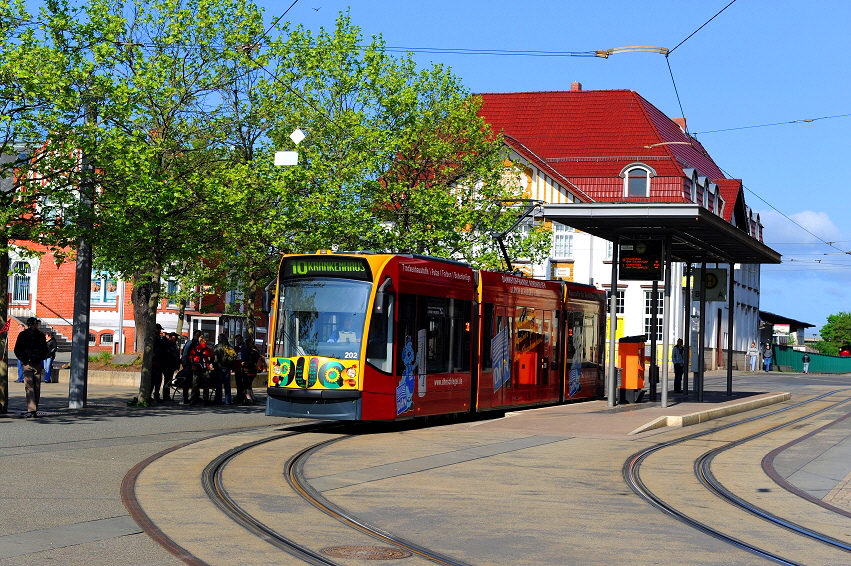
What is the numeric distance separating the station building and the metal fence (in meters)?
7.82

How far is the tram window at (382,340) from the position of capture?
59.7ft

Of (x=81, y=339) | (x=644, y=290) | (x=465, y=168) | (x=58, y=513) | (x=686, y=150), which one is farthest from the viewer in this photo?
(x=686, y=150)

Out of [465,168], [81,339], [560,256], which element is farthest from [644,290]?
[81,339]

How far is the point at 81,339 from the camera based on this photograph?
2305 cm

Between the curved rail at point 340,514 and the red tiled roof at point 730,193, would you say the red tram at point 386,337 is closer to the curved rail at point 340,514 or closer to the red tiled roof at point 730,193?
the curved rail at point 340,514

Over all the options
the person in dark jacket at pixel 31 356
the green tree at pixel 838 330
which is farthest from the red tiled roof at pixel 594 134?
the green tree at pixel 838 330

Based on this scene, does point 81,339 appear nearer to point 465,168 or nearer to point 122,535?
point 122,535

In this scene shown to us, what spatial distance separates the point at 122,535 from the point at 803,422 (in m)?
19.0

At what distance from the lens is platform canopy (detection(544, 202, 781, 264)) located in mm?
22830

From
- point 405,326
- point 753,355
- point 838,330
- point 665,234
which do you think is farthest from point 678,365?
point 838,330

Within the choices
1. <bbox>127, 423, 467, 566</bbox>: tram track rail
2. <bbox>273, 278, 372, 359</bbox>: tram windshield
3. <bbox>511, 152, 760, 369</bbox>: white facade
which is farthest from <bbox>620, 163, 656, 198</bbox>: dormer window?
<bbox>127, 423, 467, 566</bbox>: tram track rail

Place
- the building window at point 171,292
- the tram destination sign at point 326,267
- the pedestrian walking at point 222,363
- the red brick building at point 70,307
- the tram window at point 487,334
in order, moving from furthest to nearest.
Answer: the red brick building at point 70,307
the building window at point 171,292
the pedestrian walking at point 222,363
the tram window at point 487,334
the tram destination sign at point 326,267

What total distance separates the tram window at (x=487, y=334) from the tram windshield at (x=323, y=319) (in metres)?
4.51

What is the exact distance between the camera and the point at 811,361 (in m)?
78.6
